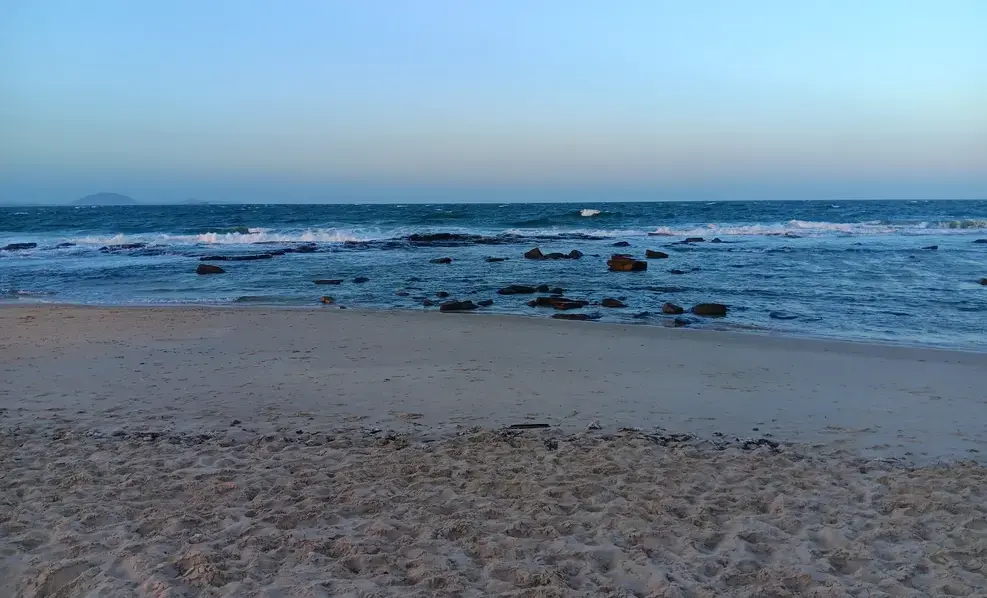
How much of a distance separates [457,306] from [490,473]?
8.62 m

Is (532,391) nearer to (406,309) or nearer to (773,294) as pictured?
(406,309)

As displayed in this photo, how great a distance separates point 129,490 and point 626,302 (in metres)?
11.3

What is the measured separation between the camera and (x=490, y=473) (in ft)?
15.8

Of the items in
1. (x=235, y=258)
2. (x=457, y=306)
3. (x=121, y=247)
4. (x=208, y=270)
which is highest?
(x=121, y=247)

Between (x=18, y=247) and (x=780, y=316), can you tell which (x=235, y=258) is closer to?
(x=18, y=247)

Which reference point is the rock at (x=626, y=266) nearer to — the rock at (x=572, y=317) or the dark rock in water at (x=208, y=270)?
the rock at (x=572, y=317)

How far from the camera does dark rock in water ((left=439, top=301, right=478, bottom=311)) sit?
13.2m

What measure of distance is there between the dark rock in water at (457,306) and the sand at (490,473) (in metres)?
4.03

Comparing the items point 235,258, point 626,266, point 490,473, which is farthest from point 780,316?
point 235,258

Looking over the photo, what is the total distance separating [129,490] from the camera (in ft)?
14.6

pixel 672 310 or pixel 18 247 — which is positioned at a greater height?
pixel 18 247

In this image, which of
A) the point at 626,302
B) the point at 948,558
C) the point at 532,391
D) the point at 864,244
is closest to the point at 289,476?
the point at 532,391

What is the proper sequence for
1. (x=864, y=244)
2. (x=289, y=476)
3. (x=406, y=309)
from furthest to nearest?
(x=864, y=244)
(x=406, y=309)
(x=289, y=476)

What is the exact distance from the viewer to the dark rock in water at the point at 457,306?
43.4ft
